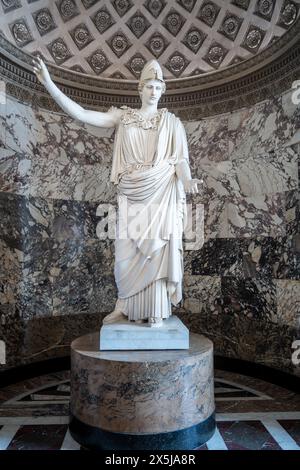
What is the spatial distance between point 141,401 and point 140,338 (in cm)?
46

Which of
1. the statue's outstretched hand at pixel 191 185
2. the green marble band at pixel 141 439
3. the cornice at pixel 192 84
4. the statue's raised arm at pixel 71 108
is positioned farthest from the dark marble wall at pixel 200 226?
the green marble band at pixel 141 439

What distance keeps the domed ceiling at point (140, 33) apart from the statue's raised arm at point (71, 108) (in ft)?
6.41

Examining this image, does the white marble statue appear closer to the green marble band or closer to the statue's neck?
the statue's neck

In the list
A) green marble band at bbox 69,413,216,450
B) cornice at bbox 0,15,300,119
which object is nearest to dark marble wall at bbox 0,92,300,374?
cornice at bbox 0,15,300,119

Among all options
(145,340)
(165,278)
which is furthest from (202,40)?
(145,340)

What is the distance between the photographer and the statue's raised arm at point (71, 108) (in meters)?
2.83

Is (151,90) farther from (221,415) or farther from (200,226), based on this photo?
(221,415)

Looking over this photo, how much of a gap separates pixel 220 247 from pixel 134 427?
2746 millimetres

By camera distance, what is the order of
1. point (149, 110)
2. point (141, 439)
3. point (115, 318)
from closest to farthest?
point (141, 439) < point (115, 318) < point (149, 110)

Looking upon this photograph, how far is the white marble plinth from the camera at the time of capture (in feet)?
8.96

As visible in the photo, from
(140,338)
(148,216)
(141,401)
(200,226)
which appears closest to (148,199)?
(148,216)

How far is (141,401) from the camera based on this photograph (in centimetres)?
244

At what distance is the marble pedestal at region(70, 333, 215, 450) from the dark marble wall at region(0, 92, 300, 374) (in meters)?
1.82

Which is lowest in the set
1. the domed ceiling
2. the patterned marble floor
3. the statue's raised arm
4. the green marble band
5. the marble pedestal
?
the patterned marble floor
